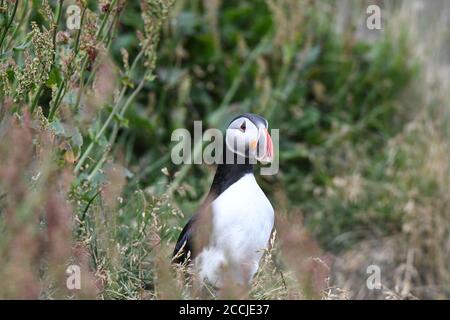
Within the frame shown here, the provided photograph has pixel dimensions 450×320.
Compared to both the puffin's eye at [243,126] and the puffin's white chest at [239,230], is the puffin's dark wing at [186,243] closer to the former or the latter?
the puffin's white chest at [239,230]

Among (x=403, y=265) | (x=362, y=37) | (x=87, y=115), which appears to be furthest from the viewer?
(x=362, y=37)

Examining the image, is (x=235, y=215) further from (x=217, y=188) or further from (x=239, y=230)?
(x=217, y=188)

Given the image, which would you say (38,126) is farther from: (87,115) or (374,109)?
(374,109)

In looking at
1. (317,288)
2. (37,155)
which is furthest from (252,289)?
(37,155)

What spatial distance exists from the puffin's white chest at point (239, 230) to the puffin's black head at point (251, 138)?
12 centimetres

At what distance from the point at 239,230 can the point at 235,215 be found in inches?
1.9

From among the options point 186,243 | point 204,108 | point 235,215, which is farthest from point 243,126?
point 204,108

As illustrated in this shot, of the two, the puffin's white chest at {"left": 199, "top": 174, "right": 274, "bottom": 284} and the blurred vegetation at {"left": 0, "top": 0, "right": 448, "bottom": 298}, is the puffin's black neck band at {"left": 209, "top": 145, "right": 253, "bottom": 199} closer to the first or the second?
the puffin's white chest at {"left": 199, "top": 174, "right": 274, "bottom": 284}

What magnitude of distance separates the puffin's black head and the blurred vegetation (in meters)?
0.31

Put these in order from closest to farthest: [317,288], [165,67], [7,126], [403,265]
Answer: [317,288] → [7,126] → [403,265] → [165,67]

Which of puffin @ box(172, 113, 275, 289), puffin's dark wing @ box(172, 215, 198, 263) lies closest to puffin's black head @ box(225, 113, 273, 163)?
puffin @ box(172, 113, 275, 289)

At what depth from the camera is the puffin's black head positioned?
2812 millimetres

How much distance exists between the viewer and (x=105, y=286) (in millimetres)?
2576

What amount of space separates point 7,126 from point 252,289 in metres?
0.84
